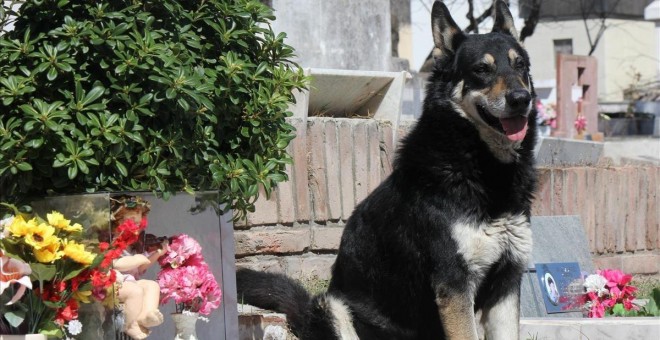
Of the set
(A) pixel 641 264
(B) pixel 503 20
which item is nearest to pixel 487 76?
(B) pixel 503 20

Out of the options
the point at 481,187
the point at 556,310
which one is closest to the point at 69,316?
the point at 481,187

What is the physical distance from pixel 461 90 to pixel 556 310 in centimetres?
220

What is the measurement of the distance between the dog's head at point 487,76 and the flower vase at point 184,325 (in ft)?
5.51

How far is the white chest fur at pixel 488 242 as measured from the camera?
15.9 ft

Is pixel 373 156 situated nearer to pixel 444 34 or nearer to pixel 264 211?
pixel 264 211

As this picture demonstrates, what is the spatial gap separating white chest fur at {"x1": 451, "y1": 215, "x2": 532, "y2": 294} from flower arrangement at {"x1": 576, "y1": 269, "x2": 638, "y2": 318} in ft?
5.60

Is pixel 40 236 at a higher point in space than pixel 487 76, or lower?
→ lower

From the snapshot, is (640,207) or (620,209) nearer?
(620,209)

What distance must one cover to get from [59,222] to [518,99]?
219 centimetres

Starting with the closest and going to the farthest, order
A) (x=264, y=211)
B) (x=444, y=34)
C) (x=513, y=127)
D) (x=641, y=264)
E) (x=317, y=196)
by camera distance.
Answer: (x=513, y=127)
(x=444, y=34)
(x=264, y=211)
(x=317, y=196)
(x=641, y=264)

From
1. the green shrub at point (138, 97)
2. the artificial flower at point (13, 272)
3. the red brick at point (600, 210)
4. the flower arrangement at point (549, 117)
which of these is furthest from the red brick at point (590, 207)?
the flower arrangement at point (549, 117)

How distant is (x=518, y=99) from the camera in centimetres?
490

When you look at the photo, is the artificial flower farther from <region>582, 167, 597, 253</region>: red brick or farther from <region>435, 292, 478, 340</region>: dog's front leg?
<region>582, 167, 597, 253</region>: red brick

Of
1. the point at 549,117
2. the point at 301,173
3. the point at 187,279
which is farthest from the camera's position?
the point at 549,117
